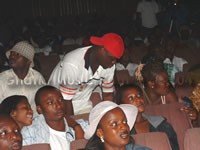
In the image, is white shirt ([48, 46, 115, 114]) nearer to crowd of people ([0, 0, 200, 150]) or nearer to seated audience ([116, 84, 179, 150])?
crowd of people ([0, 0, 200, 150])

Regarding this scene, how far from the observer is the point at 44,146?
2918 mm

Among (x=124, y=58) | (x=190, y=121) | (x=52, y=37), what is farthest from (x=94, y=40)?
(x=52, y=37)

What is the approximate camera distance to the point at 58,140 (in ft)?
10.7

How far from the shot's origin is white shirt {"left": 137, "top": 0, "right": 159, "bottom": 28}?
919cm

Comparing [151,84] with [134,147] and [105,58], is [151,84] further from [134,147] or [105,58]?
[134,147]

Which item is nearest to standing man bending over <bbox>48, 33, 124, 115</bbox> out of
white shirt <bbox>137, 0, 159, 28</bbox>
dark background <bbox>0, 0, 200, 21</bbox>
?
white shirt <bbox>137, 0, 159, 28</bbox>

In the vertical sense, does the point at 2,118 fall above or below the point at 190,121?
above

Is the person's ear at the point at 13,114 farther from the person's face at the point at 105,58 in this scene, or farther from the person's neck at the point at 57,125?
the person's face at the point at 105,58

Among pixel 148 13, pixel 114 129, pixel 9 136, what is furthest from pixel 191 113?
pixel 148 13

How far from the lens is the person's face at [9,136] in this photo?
2705 millimetres

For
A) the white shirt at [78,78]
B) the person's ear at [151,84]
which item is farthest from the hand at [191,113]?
the white shirt at [78,78]

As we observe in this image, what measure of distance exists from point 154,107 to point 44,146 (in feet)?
3.85

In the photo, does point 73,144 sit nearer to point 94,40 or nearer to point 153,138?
point 153,138

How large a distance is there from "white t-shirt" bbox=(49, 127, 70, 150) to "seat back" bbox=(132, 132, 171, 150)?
51cm
